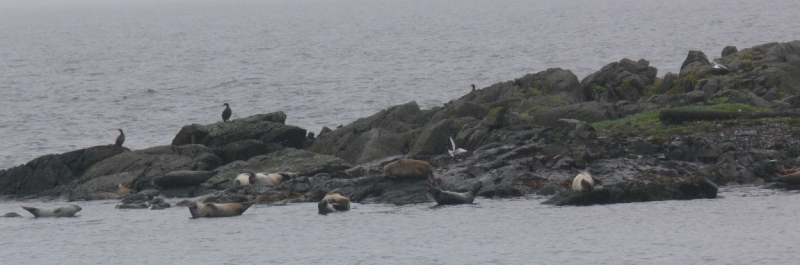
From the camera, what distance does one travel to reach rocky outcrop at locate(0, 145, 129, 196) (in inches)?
1188

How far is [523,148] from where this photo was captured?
26.6m

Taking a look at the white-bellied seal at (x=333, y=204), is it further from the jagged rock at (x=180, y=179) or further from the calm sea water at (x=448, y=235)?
the jagged rock at (x=180, y=179)

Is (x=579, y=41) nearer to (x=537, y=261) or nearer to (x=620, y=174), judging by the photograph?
(x=620, y=174)

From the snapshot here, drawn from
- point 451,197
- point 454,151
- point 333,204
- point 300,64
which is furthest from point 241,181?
point 300,64

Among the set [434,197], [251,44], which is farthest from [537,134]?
[251,44]

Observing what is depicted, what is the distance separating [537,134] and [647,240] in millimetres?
10611

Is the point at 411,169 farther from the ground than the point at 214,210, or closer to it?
farther from the ground

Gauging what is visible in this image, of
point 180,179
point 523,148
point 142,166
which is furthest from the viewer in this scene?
point 142,166

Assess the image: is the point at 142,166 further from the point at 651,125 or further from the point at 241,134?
the point at 651,125

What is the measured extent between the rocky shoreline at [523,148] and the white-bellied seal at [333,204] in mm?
1219

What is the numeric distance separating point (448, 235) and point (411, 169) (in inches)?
207

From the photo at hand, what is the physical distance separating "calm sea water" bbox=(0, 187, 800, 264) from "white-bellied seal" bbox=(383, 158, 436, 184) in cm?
129

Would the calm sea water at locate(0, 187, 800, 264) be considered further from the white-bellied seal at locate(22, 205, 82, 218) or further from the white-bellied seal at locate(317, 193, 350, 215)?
the white-bellied seal at locate(22, 205, 82, 218)

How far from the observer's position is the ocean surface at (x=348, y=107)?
1808cm
